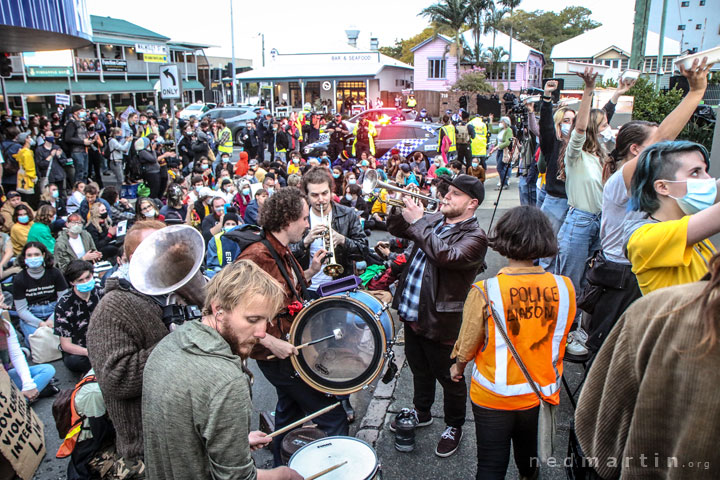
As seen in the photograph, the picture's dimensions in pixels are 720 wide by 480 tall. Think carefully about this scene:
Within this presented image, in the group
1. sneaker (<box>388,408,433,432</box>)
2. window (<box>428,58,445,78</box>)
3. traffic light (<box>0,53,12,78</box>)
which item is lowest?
sneaker (<box>388,408,433,432</box>)

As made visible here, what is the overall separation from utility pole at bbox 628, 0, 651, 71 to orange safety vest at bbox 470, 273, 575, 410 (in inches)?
338

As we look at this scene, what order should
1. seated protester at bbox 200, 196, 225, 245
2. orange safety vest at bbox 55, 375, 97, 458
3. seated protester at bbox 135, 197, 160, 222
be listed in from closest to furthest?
orange safety vest at bbox 55, 375, 97, 458 < seated protester at bbox 200, 196, 225, 245 < seated protester at bbox 135, 197, 160, 222

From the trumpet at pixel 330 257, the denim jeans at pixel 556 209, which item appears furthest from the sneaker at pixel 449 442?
the denim jeans at pixel 556 209

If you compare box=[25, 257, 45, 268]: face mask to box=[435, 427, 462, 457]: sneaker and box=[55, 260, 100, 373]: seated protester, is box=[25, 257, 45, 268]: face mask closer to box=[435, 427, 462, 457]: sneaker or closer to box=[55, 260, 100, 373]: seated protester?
box=[55, 260, 100, 373]: seated protester

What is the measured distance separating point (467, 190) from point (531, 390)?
53.8 inches

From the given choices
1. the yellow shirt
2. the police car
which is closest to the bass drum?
the yellow shirt

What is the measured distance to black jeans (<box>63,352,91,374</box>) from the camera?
5.11 meters

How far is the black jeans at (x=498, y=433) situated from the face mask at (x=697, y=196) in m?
1.23

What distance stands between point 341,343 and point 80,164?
42.3ft

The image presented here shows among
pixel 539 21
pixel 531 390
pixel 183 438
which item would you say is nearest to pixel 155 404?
pixel 183 438

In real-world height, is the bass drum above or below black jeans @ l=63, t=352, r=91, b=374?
above

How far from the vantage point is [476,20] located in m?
54.2

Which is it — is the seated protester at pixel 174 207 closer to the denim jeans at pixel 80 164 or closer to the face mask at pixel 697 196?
the denim jeans at pixel 80 164

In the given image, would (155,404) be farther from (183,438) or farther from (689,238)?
(689,238)
